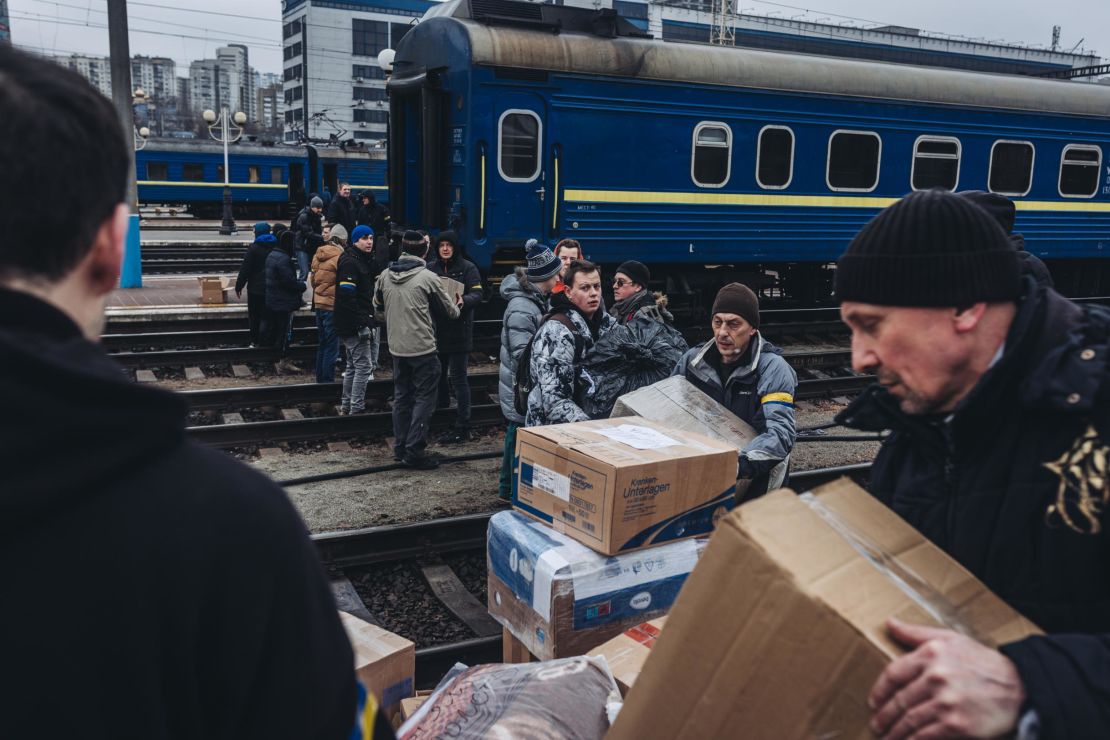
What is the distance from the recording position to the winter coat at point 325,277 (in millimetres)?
10305

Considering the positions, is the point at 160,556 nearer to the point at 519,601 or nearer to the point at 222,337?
the point at 519,601

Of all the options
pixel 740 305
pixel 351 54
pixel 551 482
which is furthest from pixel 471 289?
pixel 351 54

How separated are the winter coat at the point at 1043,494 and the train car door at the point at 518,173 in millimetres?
9982

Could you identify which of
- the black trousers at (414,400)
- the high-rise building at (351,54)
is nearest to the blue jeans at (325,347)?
the black trousers at (414,400)

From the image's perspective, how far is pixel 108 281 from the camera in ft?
4.20

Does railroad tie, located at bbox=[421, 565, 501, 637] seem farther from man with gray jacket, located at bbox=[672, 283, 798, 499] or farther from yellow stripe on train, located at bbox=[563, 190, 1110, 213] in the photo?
yellow stripe on train, located at bbox=[563, 190, 1110, 213]

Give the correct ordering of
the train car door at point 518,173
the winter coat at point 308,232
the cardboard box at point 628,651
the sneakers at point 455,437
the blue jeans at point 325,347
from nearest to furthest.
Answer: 1. the cardboard box at point 628,651
2. the sneakers at point 455,437
3. the blue jeans at point 325,347
4. the train car door at point 518,173
5. the winter coat at point 308,232

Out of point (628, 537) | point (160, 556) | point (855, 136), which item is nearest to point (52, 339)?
point (160, 556)

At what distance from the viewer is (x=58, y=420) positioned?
3.55 ft

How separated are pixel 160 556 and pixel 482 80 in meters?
10.8

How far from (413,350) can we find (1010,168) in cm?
1087

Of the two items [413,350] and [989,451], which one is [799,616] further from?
[413,350]

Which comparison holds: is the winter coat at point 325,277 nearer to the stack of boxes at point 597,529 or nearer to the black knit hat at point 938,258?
the stack of boxes at point 597,529

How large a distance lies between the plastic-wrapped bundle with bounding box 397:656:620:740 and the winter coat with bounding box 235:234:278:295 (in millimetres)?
9189
